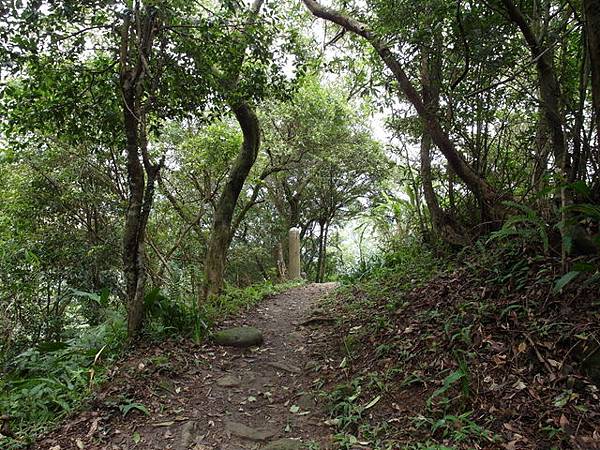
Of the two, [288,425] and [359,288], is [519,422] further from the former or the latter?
[359,288]

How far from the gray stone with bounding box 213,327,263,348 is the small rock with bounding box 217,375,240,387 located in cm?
82

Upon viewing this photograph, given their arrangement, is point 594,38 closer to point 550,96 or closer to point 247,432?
point 550,96

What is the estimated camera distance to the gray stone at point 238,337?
533cm

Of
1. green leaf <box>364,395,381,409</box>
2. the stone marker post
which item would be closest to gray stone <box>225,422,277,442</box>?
green leaf <box>364,395,381,409</box>

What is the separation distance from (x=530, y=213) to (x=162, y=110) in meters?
4.85

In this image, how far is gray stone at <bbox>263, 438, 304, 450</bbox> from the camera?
312 cm

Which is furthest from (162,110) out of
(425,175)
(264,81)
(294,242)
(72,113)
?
(294,242)

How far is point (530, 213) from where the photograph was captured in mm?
4051

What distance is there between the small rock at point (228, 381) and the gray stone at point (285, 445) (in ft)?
4.03

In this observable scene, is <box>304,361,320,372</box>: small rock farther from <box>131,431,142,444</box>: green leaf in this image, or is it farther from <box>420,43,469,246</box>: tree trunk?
<box>420,43,469,246</box>: tree trunk

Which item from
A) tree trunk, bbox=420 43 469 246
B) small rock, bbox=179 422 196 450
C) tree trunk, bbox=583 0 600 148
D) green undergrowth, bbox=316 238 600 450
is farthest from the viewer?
tree trunk, bbox=420 43 469 246

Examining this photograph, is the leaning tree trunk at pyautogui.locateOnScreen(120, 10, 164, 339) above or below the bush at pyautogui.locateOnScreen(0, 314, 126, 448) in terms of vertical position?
above

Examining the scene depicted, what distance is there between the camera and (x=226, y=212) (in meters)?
7.66

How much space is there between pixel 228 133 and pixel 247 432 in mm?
6734
